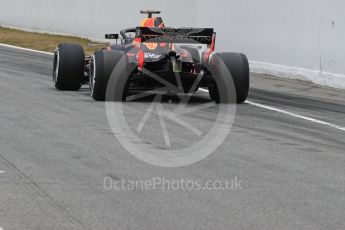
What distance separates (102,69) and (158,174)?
4858 mm

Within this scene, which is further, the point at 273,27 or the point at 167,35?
the point at 273,27

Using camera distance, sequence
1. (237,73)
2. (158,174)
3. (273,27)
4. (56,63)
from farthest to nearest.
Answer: (273,27), (56,63), (237,73), (158,174)

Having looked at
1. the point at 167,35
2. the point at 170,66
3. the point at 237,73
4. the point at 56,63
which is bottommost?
the point at 56,63

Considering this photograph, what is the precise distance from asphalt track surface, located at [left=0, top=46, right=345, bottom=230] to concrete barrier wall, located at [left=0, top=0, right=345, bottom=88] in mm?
4459

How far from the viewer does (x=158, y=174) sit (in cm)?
783

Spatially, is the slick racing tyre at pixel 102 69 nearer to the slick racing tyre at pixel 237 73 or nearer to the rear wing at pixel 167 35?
the rear wing at pixel 167 35

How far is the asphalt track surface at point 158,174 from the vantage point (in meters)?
6.29

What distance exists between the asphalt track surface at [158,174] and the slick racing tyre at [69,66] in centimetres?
109

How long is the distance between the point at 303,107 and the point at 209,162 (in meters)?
5.47

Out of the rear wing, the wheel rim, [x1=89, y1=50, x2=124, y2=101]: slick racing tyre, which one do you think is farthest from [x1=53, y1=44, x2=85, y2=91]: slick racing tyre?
the rear wing

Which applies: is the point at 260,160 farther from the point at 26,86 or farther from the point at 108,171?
the point at 26,86

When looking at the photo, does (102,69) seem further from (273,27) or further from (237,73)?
(273,27)

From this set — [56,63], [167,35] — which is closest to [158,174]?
[167,35]

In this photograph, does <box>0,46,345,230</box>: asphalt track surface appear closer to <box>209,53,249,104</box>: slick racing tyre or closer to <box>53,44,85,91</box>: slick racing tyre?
<box>209,53,249,104</box>: slick racing tyre
